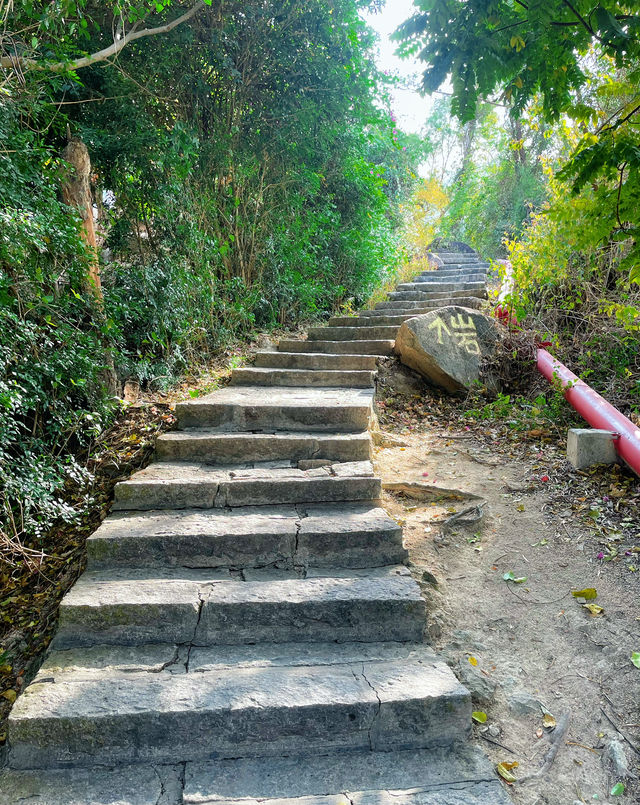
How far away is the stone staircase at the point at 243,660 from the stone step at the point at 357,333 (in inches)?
119

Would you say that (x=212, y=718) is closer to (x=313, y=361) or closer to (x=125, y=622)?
(x=125, y=622)

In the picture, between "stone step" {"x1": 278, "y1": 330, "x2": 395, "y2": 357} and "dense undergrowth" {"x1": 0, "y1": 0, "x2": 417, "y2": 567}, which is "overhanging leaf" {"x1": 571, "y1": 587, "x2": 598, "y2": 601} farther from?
"stone step" {"x1": 278, "y1": 330, "x2": 395, "y2": 357}

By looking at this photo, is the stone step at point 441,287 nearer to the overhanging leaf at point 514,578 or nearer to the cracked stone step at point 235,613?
the overhanging leaf at point 514,578

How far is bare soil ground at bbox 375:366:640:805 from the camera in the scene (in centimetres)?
187

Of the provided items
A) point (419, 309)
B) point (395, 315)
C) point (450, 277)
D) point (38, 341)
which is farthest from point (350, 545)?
point (450, 277)

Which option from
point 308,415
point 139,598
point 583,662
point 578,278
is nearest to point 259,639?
point 139,598

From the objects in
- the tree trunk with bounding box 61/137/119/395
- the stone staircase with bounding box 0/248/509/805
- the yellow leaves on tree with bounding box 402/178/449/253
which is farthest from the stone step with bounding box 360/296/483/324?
the yellow leaves on tree with bounding box 402/178/449/253

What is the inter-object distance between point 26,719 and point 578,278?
5.66m

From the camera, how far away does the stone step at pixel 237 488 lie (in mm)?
2881

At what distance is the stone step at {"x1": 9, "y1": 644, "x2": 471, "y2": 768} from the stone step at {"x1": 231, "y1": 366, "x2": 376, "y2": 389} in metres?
2.91

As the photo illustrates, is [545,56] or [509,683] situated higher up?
[545,56]

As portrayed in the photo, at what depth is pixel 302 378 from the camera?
184 inches

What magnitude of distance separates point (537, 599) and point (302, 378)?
9.22 feet

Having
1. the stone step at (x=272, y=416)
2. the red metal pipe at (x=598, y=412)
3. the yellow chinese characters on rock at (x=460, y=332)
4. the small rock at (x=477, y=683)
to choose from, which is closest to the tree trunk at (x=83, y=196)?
the stone step at (x=272, y=416)
